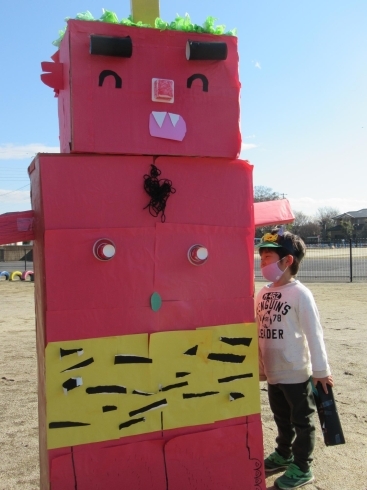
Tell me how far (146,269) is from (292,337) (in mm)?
1064

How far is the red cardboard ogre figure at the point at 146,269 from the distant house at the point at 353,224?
64.9m

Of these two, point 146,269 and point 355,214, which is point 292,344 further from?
point 355,214

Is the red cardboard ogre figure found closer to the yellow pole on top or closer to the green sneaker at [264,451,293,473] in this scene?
the yellow pole on top

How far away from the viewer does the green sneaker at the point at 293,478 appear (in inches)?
118

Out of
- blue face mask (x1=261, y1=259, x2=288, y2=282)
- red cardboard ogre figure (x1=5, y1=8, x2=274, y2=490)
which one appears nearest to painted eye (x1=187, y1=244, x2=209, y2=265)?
red cardboard ogre figure (x1=5, y1=8, x2=274, y2=490)

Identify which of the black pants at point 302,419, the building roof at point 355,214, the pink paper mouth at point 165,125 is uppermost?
the building roof at point 355,214

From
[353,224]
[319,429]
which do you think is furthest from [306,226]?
[319,429]

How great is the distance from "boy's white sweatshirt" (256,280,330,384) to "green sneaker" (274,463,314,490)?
0.54 m

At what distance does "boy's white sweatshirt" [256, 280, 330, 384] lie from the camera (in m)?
2.90

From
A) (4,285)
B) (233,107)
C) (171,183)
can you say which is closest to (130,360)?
(171,183)

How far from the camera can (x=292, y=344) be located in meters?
2.98

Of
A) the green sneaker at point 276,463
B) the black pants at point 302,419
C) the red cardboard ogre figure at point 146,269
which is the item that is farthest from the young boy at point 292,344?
the red cardboard ogre figure at point 146,269

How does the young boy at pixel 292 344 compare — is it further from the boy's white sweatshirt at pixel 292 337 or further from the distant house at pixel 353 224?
the distant house at pixel 353 224

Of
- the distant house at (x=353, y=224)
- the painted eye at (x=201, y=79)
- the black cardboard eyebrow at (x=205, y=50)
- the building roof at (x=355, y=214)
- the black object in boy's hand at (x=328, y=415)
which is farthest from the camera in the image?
the building roof at (x=355, y=214)
